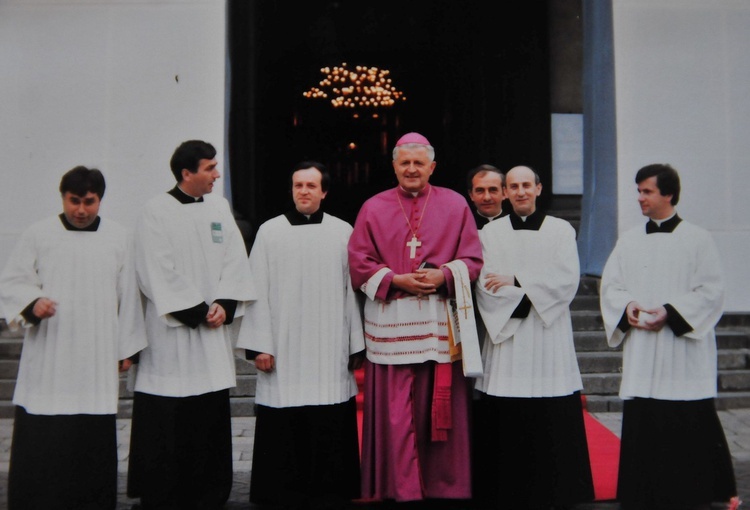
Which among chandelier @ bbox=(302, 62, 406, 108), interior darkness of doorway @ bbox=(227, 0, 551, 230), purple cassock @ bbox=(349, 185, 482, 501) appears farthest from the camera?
chandelier @ bbox=(302, 62, 406, 108)

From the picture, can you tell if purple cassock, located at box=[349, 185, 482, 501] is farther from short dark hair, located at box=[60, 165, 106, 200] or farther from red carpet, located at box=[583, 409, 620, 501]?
short dark hair, located at box=[60, 165, 106, 200]

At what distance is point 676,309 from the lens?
4.19 meters

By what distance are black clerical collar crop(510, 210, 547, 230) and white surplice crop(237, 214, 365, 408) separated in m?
1.02

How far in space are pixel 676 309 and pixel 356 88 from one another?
10.2m

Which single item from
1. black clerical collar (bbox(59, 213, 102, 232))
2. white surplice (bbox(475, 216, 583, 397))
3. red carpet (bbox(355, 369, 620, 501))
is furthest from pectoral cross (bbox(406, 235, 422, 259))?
black clerical collar (bbox(59, 213, 102, 232))

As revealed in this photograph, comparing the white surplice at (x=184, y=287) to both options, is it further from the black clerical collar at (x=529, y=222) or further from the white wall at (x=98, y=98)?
the white wall at (x=98, y=98)

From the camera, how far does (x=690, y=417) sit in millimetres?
4262

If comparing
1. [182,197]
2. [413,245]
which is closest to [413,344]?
[413,245]

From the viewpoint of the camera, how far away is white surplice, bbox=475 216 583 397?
172 inches

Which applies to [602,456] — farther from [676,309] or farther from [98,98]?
[98,98]

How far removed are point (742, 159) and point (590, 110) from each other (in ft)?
5.35

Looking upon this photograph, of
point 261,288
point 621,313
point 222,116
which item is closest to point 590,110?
point 222,116

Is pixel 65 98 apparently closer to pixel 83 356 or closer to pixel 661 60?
pixel 83 356

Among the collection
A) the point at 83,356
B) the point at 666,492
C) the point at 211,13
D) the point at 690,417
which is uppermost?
the point at 211,13
